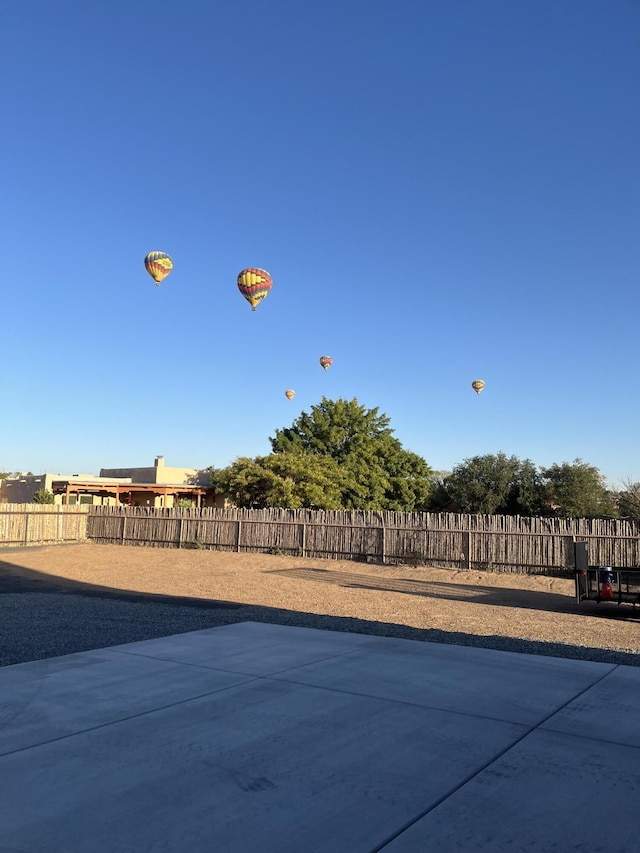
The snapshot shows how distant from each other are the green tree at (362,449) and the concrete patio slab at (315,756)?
37958 millimetres

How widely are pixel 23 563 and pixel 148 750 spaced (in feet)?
67.3

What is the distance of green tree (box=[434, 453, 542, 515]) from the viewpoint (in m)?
45.3

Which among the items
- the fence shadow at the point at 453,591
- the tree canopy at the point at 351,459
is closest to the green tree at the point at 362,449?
the tree canopy at the point at 351,459

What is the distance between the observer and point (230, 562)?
23.6m

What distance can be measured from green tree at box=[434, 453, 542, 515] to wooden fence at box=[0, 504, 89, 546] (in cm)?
2523

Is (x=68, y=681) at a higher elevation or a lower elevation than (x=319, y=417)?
lower

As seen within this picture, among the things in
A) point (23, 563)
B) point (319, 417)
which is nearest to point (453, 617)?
point (23, 563)

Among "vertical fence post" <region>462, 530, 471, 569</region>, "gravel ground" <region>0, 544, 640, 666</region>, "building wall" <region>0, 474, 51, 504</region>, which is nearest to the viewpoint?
"gravel ground" <region>0, 544, 640, 666</region>

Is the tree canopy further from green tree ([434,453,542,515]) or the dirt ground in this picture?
the dirt ground

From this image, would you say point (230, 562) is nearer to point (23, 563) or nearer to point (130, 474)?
point (23, 563)

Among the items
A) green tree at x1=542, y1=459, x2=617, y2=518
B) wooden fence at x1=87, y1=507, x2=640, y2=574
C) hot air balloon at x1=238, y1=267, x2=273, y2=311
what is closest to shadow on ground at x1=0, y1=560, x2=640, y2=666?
wooden fence at x1=87, y1=507, x2=640, y2=574

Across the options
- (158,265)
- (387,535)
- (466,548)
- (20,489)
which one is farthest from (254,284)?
(20,489)

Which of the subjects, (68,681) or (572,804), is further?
(68,681)

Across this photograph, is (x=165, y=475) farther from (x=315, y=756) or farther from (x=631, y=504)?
(x=315, y=756)
